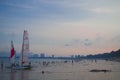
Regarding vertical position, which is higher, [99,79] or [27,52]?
[27,52]

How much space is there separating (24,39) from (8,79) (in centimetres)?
1763

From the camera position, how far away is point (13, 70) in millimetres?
59562

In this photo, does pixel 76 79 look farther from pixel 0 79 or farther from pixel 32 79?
pixel 0 79

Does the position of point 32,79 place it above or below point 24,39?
below

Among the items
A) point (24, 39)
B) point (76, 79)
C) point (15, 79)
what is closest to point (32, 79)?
point (15, 79)

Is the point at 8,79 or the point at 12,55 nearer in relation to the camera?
the point at 8,79

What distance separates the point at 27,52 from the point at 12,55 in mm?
3669

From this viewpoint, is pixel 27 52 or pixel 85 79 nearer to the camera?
pixel 85 79

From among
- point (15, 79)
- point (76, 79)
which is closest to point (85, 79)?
point (76, 79)

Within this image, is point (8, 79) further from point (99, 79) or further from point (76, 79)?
point (99, 79)

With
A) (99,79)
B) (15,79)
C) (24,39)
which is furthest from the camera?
(24,39)

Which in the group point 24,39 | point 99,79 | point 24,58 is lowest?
point 99,79

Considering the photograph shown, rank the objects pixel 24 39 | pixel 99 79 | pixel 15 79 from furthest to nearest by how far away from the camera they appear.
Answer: pixel 24 39 < pixel 15 79 < pixel 99 79

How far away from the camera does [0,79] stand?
4031cm
